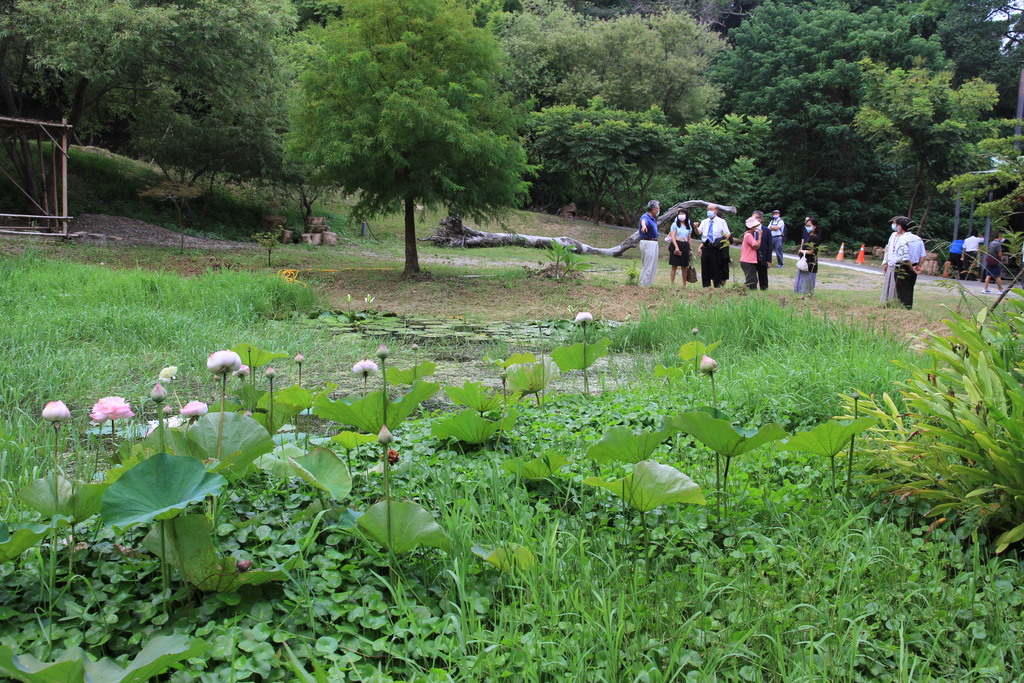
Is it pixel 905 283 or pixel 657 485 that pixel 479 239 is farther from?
pixel 657 485

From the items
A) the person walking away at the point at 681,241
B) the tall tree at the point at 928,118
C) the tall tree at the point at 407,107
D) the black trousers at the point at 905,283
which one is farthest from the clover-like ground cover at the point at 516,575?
the tall tree at the point at 928,118

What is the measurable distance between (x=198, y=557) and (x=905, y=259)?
9324mm

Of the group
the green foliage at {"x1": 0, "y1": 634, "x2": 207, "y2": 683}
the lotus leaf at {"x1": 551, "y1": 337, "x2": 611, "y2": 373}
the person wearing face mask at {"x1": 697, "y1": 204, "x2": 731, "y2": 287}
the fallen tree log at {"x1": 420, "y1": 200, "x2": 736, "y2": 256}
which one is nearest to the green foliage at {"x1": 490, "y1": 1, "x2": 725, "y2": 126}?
the fallen tree log at {"x1": 420, "y1": 200, "x2": 736, "y2": 256}

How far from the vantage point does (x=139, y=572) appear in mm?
1842

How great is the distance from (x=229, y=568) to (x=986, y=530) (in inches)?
88.3

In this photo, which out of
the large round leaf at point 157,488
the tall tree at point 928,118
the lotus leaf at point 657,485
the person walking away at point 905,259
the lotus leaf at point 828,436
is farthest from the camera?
the tall tree at point 928,118

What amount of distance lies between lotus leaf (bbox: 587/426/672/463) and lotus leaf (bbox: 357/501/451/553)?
58 centimetres

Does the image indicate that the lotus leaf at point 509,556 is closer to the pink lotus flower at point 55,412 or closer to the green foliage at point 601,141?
the pink lotus flower at point 55,412

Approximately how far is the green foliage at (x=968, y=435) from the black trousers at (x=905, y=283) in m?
6.63

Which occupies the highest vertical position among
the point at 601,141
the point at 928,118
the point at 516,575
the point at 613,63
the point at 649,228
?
the point at 613,63

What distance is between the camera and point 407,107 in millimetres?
11023

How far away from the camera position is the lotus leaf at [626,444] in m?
2.17

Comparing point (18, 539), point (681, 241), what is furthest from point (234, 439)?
point (681, 241)

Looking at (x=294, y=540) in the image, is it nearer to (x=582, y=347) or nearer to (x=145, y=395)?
(x=582, y=347)
